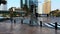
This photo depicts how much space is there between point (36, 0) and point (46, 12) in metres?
1.55

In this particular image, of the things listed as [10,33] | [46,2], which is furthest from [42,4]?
[10,33]

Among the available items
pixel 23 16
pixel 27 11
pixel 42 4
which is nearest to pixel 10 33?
pixel 27 11

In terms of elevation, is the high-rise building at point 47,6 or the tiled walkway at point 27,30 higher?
the high-rise building at point 47,6

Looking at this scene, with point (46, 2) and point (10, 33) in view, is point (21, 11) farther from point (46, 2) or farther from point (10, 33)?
point (10, 33)

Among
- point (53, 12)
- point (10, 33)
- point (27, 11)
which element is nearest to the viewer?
point (10, 33)

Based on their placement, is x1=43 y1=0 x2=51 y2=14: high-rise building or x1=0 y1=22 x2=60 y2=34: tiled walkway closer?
x1=0 y1=22 x2=60 y2=34: tiled walkway

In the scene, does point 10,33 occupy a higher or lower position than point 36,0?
lower

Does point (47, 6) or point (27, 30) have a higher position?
point (47, 6)

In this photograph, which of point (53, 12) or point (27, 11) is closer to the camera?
point (27, 11)

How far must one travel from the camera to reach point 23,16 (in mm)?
16625

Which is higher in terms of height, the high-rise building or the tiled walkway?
the high-rise building

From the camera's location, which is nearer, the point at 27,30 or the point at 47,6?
the point at 27,30

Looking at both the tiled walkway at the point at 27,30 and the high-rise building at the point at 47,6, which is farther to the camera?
the high-rise building at the point at 47,6

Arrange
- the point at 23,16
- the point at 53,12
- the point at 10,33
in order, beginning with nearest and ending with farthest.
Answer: the point at 10,33, the point at 23,16, the point at 53,12
